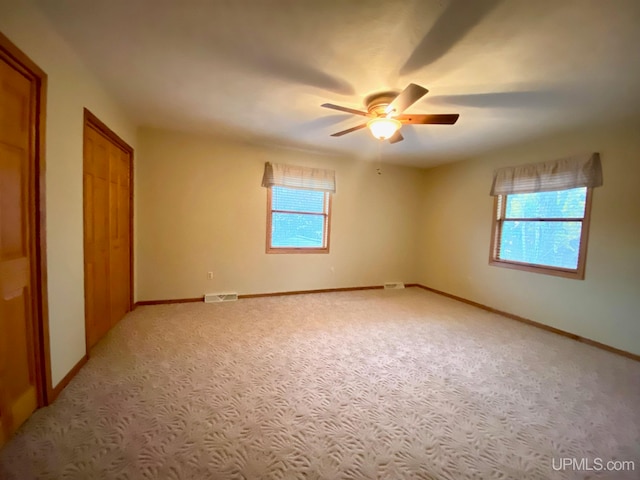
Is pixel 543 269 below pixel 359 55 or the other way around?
below

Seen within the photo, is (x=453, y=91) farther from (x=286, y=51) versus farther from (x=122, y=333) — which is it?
(x=122, y=333)

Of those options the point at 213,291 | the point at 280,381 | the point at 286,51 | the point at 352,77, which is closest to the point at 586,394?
the point at 280,381

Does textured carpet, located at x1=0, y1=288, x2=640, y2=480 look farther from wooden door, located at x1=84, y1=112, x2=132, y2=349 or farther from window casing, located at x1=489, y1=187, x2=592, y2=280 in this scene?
window casing, located at x1=489, y1=187, x2=592, y2=280

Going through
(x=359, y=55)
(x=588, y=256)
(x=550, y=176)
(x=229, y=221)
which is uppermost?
(x=359, y=55)

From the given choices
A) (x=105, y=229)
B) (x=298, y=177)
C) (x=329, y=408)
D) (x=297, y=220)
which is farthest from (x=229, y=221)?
(x=329, y=408)

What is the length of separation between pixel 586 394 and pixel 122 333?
4152 millimetres

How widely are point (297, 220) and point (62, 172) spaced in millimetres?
2921

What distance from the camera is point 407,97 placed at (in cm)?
191

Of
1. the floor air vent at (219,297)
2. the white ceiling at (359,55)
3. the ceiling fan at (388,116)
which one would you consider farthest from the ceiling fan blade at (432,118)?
the floor air vent at (219,297)

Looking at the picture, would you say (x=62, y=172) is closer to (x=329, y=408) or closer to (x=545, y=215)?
(x=329, y=408)

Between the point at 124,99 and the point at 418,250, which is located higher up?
the point at 124,99

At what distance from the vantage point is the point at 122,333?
274 centimetres

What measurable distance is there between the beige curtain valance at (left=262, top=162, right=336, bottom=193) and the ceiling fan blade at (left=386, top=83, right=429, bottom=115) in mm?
2165

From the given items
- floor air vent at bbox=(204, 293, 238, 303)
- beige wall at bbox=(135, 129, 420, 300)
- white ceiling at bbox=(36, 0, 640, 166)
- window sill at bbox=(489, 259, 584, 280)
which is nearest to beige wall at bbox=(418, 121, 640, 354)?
window sill at bbox=(489, 259, 584, 280)
